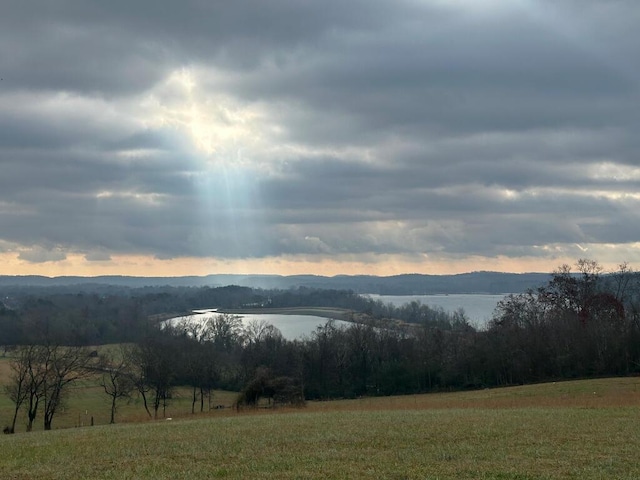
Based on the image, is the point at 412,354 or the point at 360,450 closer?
the point at 360,450

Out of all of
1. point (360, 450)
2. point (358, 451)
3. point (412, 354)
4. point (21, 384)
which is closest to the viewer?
point (358, 451)

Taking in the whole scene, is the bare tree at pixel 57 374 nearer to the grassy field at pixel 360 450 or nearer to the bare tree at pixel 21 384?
the bare tree at pixel 21 384

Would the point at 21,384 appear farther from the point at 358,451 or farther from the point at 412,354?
the point at 358,451

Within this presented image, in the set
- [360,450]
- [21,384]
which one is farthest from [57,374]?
[360,450]

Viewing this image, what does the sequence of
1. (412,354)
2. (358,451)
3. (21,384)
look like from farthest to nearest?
(412,354), (21,384), (358,451)

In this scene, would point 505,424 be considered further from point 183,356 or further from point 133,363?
point 183,356

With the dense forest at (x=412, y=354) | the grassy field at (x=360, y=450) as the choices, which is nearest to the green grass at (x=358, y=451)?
the grassy field at (x=360, y=450)

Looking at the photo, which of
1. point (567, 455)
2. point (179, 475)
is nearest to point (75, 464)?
point (179, 475)

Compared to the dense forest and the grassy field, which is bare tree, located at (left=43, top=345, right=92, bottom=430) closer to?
the dense forest

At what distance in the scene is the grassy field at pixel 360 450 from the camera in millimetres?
15266

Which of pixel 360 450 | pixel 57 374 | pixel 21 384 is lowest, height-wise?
pixel 21 384

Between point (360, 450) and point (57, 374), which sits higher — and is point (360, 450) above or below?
above

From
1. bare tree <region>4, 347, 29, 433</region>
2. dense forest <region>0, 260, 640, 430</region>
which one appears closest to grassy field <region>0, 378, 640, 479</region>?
dense forest <region>0, 260, 640, 430</region>

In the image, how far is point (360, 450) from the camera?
708 inches
